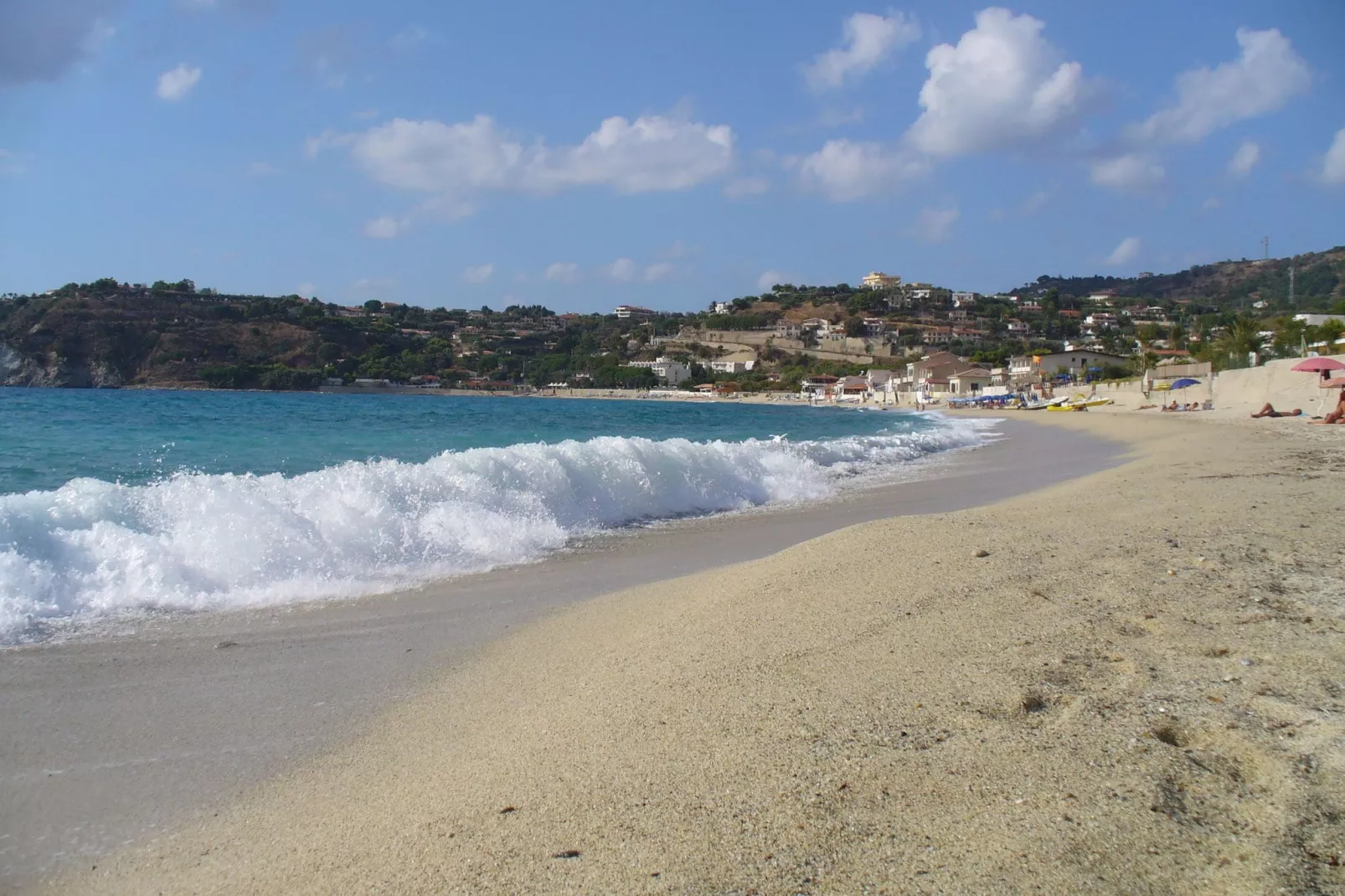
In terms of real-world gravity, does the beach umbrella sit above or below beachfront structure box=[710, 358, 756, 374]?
below

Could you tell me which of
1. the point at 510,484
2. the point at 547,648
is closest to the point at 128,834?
the point at 547,648

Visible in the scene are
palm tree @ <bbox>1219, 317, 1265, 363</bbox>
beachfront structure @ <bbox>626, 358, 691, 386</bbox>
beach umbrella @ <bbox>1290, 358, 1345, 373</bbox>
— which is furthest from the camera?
beachfront structure @ <bbox>626, 358, 691, 386</bbox>

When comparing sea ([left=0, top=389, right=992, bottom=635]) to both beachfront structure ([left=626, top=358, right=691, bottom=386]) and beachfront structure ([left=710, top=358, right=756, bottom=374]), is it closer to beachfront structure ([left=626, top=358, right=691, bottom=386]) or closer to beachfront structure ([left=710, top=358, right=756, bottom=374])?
beachfront structure ([left=626, top=358, right=691, bottom=386])

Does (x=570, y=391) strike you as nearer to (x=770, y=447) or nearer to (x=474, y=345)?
(x=474, y=345)

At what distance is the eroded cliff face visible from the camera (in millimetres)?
68250

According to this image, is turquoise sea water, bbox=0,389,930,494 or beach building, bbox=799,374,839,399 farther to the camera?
beach building, bbox=799,374,839,399

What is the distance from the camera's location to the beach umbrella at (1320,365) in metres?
26.9

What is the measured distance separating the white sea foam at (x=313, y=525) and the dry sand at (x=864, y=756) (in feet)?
9.66

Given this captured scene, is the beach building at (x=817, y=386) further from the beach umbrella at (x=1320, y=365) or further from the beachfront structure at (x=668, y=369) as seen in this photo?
the beach umbrella at (x=1320, y=365)

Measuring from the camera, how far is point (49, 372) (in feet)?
229

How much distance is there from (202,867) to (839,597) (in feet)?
12.9

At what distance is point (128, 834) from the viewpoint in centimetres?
330

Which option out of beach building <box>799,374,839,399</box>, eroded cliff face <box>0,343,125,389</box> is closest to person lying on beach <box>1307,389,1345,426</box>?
eroded cliff face <box>0,343,125,389</box>

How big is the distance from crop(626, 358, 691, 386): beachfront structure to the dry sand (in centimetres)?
12404
